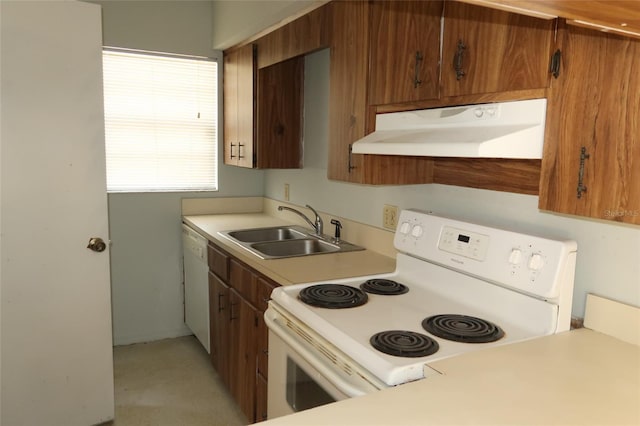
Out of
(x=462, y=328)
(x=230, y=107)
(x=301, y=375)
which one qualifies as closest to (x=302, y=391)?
(x=301, y=375)

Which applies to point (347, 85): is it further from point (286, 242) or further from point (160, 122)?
point (160, 122)

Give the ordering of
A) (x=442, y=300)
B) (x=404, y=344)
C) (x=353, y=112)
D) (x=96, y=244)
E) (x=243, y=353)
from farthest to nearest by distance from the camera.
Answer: (x=243, y=353) → (x=96, y=244) → (x=353, y=112) → (x=442, y=300) → (x=404, y=344)

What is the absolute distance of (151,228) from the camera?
3.50 metres

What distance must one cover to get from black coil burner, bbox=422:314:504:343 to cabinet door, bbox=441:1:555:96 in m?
0.70

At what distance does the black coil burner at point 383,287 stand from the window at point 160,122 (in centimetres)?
210

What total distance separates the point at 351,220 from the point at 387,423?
180 centimetres

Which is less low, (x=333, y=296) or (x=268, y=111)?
(x=268, y=111)

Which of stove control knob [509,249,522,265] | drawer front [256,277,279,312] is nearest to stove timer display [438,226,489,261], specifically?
stove control knob [509,249,522,265]

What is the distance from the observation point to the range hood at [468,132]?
130 cm

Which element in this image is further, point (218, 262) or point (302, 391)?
point (218, 262)

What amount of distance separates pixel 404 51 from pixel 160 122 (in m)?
2.25

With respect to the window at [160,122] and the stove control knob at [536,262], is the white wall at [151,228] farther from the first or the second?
the stove control knob at [536,262]

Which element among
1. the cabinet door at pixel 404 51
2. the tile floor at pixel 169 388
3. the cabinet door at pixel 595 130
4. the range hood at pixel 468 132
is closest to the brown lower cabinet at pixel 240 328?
the tile floor at pixel 169 388

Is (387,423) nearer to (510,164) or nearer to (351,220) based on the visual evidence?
(510,164)
